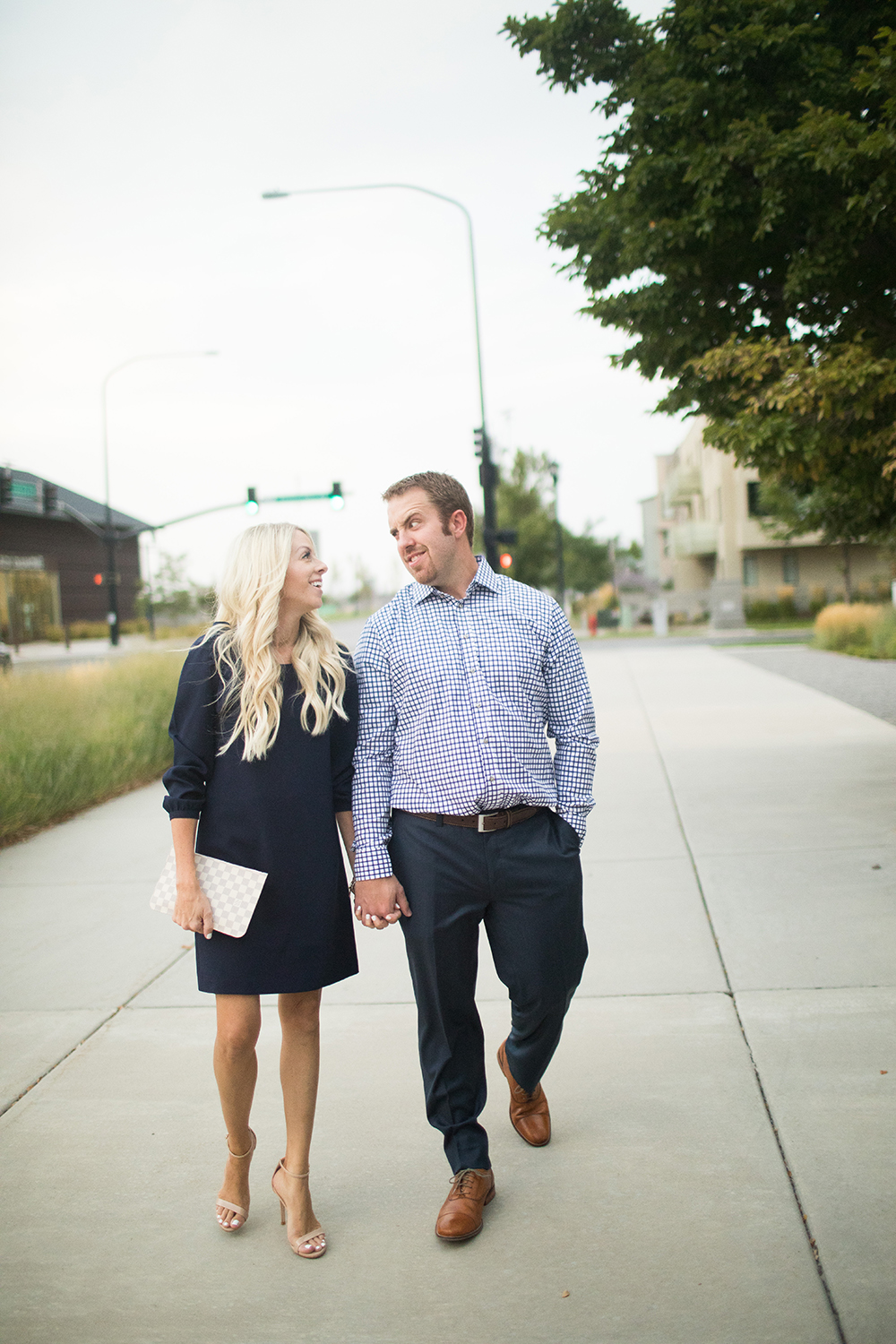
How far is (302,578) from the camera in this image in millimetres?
2926

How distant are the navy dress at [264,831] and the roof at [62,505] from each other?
43.0 metres

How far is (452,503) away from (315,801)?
2.96ft

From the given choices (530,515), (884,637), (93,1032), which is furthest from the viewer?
(530,515)

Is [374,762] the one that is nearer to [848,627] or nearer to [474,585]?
[474,585]

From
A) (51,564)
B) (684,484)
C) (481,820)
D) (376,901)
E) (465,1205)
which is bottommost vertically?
(465,1205)

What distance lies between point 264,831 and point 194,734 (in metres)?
0.31

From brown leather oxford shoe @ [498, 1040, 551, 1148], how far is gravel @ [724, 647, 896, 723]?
32.7 ft

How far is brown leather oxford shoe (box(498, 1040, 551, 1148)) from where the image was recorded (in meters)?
3.33

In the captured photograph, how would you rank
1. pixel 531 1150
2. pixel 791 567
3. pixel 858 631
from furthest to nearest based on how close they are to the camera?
pixel 791 567 → pixel 858 631 → pixel 531 1150

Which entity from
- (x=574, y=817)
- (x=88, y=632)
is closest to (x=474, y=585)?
(x=574, y=817)

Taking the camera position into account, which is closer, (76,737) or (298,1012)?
(298,1012)

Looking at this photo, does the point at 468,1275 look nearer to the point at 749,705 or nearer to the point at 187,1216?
the point at 187,1216

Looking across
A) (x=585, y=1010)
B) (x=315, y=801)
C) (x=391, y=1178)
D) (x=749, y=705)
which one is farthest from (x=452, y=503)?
(x=749, y=705)

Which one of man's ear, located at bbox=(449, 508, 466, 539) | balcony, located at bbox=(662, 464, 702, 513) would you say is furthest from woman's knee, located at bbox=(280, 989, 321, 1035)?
balcony, located at bbox=(662, 464, 702, 513)
